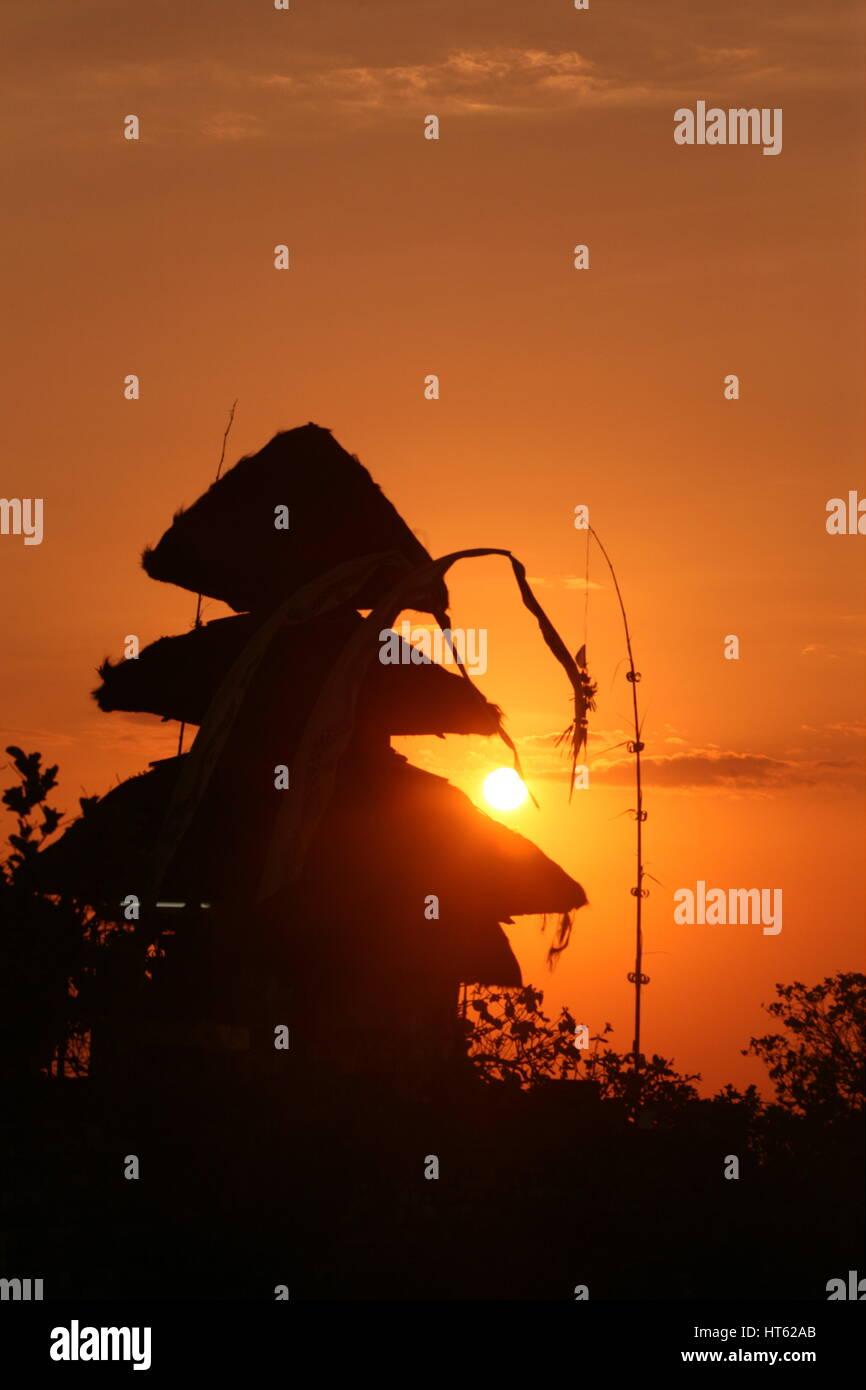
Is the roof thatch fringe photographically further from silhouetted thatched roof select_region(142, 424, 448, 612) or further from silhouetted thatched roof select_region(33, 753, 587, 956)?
silhouetted thatched roof select_region(142, 424, 448, 612)

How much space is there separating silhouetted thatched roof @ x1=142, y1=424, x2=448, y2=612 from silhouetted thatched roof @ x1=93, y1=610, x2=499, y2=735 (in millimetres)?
619

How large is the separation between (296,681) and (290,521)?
72.2 inches

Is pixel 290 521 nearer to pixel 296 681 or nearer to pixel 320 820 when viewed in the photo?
pixel 296 681

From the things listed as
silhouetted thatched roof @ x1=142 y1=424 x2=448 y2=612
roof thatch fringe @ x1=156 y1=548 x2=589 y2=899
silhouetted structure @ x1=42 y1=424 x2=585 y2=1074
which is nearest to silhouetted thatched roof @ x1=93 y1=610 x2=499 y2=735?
silhouetted structure @ x1=42 y1=424 x2=585 y2=1074

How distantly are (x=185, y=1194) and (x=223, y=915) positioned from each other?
14.2 feet

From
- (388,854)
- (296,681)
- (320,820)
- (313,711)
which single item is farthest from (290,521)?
(388,854)

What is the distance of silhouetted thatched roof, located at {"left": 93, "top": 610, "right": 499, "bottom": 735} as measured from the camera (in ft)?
50.2

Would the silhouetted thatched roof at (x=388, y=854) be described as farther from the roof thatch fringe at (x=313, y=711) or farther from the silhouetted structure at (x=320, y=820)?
the roof thatch fringe at (x=313, y=711)

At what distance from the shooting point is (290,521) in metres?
15.7
